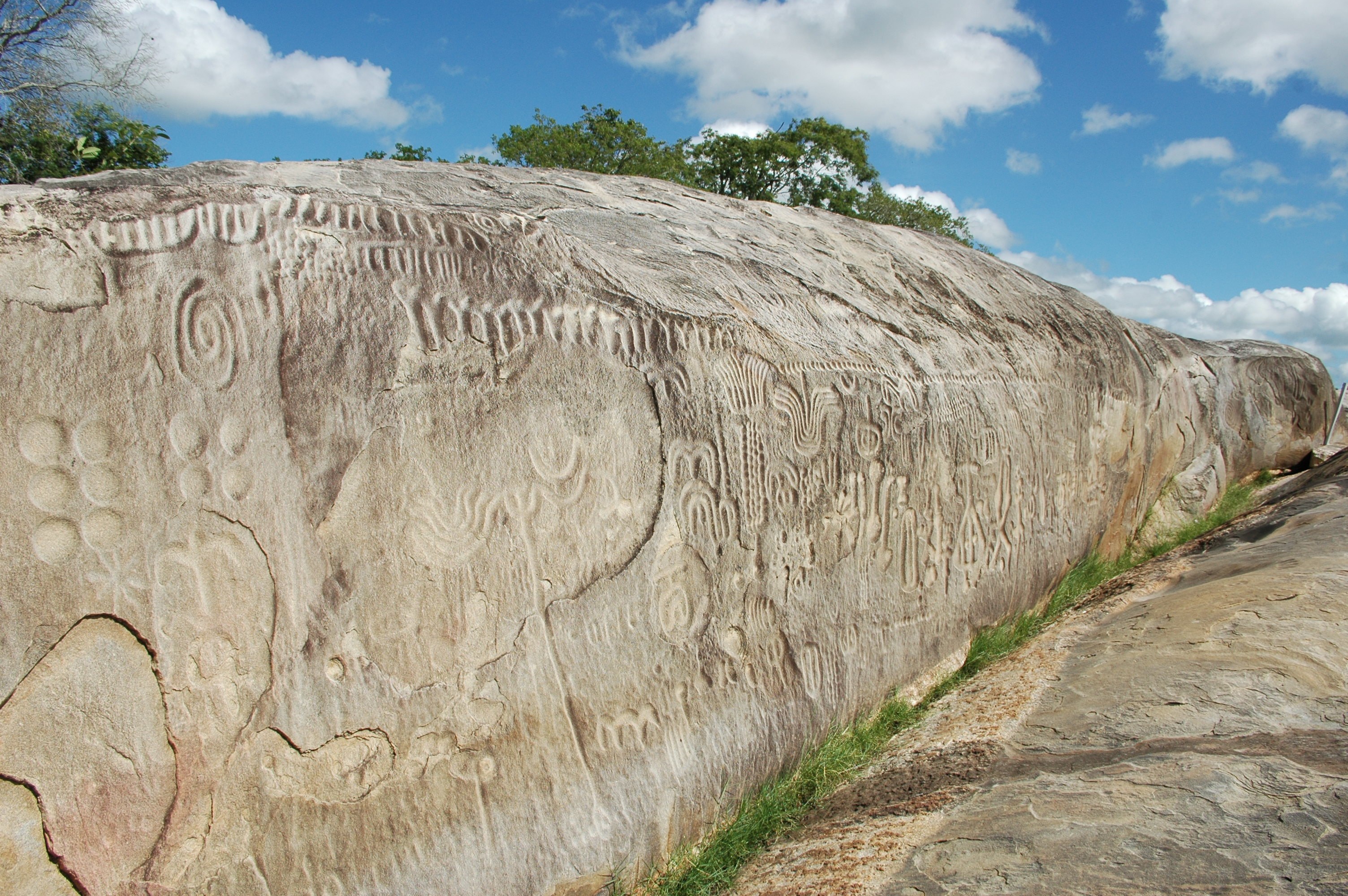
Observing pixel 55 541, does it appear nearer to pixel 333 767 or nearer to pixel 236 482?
pixel 236 482

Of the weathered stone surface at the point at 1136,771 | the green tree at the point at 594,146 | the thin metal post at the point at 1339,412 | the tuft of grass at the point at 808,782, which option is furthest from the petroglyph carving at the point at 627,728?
the green tree at the point at 594,146

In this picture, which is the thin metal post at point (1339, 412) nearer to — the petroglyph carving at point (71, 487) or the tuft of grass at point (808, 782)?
the tuft of grass at point (808, 782)

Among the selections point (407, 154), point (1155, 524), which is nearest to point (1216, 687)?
point (1155, 524)

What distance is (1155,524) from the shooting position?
17.1 feet

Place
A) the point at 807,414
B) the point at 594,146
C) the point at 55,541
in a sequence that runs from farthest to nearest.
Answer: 1. the point at 594,146
2. the point at 807,414
3. the point at 55,541

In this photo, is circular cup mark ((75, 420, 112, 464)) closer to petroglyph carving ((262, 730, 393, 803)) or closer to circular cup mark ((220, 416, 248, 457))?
circular cup mark ((220, 416, 248, 457))

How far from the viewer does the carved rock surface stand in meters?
1.74

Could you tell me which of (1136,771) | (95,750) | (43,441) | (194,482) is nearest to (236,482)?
(194,482)

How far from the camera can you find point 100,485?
174cm

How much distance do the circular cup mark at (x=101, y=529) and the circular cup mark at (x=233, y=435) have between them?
24cm

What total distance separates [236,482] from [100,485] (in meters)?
0.24

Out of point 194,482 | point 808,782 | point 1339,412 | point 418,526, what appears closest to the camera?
point 194,482

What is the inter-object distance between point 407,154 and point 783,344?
40.8 ft

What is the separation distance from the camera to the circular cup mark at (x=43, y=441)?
1680mm
